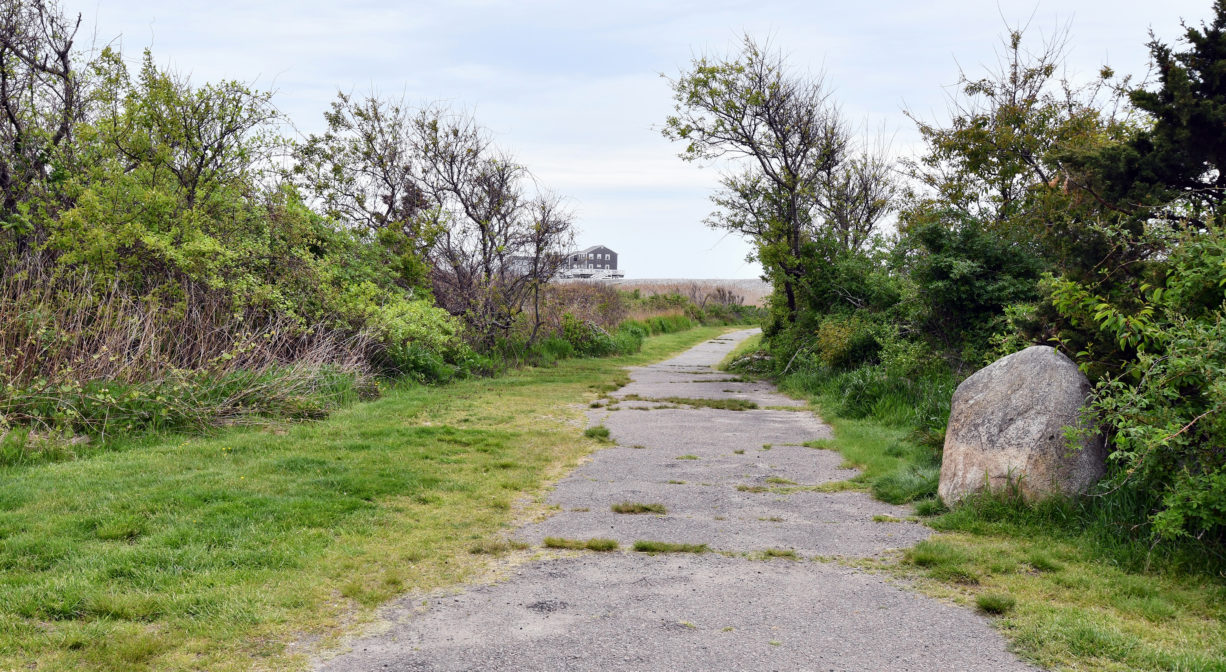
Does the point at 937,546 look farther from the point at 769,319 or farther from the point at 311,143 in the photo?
the point at 311,143

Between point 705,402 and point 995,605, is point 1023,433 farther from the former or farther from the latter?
point 705,402

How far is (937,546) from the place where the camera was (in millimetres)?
5051

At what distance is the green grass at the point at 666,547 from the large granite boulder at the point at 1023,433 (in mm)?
2215

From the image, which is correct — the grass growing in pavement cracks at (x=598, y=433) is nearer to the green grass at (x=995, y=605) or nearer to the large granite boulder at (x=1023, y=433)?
the large granite boulder at (x=1023, y=433)

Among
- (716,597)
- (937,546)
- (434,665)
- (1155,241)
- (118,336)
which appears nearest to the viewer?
(434,665)

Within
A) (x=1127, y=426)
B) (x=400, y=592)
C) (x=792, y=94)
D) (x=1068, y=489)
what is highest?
(x=792, y=94)

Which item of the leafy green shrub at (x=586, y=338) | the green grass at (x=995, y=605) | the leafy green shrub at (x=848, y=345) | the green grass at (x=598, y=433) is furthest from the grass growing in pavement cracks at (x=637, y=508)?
the leafy green shrub at (x=586, y=338)

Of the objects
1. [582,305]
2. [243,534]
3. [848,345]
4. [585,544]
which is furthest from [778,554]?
[582,305]

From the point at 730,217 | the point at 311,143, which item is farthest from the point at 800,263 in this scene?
the point at 311,143

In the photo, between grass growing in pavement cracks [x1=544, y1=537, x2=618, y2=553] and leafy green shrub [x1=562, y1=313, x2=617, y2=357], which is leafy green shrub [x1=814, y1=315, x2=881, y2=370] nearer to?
leafy green shrub [x1=562, y1=313, x2=617, y2=357]

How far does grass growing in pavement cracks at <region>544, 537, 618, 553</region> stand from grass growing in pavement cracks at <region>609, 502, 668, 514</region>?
0.85 metres

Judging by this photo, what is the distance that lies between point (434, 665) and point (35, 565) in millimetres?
2711

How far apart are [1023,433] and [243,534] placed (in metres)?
5.47

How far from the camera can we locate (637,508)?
616cm
